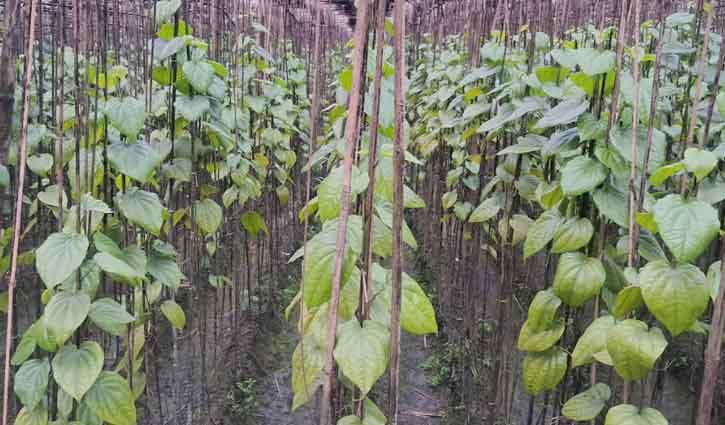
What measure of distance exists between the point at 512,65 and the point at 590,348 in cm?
127

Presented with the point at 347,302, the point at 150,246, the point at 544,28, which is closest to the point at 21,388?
the point at 150,246

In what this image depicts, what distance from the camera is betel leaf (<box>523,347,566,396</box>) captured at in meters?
1.58

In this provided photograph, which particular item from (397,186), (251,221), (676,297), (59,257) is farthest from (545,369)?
(251,221)

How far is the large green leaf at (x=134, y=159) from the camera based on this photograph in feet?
5.07

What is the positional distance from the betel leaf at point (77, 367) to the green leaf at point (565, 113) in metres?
1.12

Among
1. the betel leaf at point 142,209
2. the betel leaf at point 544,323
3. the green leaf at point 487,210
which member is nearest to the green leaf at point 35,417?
the betel leaf at point 142,209

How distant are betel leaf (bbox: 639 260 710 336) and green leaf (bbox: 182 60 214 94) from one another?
1341 millimetres

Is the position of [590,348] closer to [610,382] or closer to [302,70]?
[610,382]

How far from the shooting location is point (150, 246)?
1.81 m

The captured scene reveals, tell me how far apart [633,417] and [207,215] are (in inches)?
58.2

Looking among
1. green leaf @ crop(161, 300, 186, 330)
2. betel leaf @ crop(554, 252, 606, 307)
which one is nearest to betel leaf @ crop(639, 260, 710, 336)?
betel leaf @ crop(554, 252, 606, 307)

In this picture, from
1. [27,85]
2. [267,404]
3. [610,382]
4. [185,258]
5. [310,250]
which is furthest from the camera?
[267,404]

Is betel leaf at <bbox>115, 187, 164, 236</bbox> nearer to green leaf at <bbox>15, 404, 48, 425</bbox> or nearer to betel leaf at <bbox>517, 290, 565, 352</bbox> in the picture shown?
green leaf at <bbox>15, 404, 48, 425</bbox>

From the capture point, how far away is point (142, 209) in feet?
5.14
